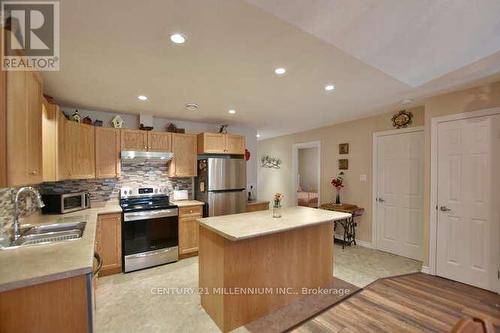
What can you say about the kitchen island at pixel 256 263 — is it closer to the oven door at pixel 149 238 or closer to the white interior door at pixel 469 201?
the oven door at pixel 149 238

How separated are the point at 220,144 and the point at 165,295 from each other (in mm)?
2526

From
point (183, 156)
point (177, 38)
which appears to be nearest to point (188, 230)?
point (183, 156)

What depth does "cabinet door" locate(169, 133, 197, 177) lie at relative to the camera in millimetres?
3975

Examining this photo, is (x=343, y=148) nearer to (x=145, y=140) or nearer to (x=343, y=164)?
(x=343, y=164)

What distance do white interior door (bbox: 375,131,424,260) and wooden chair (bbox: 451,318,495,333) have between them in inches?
133

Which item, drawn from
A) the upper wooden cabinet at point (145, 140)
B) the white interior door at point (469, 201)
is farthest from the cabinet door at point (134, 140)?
the white interior door at point (469, 201)

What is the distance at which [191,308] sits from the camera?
2.39 m

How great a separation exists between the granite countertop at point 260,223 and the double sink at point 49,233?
1.18 m

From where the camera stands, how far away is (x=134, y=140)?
3.63 meters

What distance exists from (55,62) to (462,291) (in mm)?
4868

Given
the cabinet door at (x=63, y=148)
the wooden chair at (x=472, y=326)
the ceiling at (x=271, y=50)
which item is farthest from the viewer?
the cabinet door at (x=63, y=148)

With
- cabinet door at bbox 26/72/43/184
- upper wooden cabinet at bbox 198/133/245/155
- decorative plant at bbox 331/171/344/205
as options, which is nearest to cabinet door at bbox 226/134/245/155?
upper wooden cabinet at bbox 198/133/245/155

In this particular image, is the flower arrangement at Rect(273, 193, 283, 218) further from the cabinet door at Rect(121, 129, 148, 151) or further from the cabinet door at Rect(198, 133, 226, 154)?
the cabinet door at Rect(121, 129, 148, 151)

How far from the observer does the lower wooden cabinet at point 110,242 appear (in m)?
3.06
